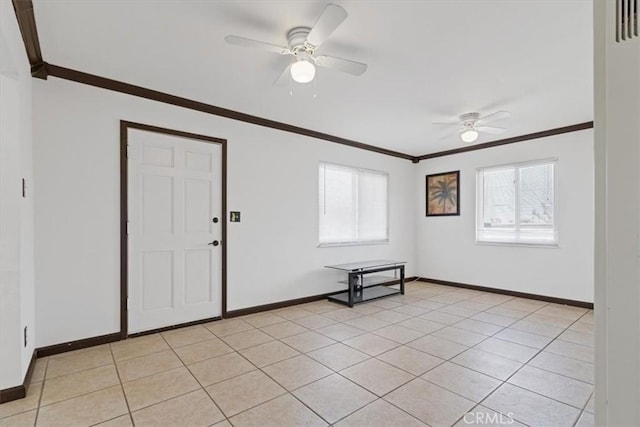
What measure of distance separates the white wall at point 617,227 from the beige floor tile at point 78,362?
3.30 metres

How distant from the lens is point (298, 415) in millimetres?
2027

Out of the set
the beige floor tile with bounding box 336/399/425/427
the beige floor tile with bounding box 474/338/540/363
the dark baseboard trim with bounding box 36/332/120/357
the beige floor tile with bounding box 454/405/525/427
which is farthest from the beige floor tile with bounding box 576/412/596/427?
the dark baseboard trim with bounding box 36/332/120/357

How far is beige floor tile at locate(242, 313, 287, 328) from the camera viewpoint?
3.81 metres

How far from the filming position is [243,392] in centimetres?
229

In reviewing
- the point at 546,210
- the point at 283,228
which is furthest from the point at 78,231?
the point at 546,210

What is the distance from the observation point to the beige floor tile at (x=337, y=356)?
2.75 meters

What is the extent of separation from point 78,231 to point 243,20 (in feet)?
8.02

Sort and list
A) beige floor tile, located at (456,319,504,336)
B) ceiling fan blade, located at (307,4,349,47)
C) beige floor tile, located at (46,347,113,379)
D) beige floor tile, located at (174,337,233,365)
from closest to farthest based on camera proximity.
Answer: ceiling fan blade, located at (307,4,349,47) < beige floor tile, located at (46,347,113,379) < beige floor tile, located at (174,337,233,365) < beige floor tile, located at (456,319,504,336)

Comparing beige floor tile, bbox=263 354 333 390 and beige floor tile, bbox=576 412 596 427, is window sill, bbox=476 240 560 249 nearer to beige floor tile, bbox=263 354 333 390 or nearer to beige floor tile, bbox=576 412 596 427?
beige floor tile, bbox=576 412 596 427

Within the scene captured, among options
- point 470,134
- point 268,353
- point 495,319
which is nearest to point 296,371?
point 268,353

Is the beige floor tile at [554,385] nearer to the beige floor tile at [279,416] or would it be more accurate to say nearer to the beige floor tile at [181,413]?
the beige floor tile at [279,416]

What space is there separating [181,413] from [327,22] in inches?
104

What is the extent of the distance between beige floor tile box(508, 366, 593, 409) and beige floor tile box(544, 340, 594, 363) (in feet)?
1.75

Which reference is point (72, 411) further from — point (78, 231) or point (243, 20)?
point (243, 20)
